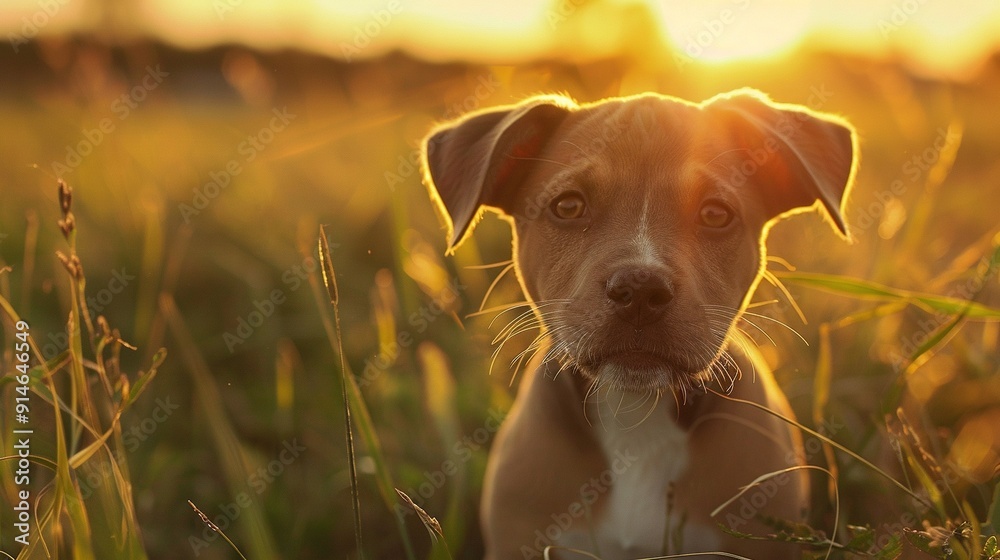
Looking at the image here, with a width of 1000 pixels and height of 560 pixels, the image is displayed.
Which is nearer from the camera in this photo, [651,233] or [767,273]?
[651,233]

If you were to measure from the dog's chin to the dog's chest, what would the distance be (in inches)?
17.1

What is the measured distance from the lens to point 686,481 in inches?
144

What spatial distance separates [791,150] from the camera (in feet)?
11.7

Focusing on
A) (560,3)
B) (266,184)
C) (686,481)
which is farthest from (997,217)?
(266,184)

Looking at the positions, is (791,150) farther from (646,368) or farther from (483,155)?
(483,155)

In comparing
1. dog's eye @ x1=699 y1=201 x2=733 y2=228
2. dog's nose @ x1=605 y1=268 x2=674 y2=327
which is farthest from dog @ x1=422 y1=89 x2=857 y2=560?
dog's nose @ x1=605 y1=268 x2=674 y2=327

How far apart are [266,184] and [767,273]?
7.42 m

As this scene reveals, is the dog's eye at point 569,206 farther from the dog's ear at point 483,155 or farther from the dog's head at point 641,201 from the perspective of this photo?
the dog's ear at point 483,155

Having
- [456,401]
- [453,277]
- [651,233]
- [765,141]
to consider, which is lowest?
[456,401]

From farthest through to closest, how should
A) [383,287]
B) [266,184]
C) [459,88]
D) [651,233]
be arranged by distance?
[266,184], [459,88], [383,287], [651,233]

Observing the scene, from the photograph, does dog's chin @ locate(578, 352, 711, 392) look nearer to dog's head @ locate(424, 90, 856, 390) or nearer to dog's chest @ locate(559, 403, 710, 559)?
dog's head @ locate(424, 90, 856, 390)

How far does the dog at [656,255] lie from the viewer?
346cm

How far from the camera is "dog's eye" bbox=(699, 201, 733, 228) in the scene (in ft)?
11.8

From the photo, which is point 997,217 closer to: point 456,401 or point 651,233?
point 456,401
